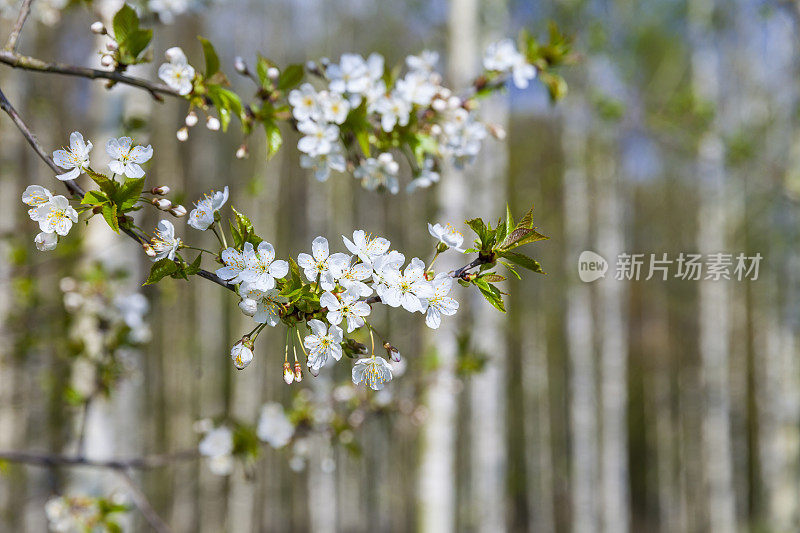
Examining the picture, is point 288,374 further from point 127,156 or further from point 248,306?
point 127,156

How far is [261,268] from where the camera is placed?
0.94 metres

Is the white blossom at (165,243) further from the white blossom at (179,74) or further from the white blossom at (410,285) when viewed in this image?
the white blossom at (179,74)

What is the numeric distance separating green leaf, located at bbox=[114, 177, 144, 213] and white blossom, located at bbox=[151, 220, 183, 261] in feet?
0.19

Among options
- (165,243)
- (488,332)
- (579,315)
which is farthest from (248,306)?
(579,315)

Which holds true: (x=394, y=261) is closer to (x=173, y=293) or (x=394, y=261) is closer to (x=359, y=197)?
(x=173, y=293)

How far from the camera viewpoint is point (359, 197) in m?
11.6

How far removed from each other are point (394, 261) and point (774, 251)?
27.0 feet

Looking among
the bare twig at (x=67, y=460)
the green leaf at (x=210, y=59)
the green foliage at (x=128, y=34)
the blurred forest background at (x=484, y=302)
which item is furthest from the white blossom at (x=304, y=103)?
the bare twig at (x=67, y=460)

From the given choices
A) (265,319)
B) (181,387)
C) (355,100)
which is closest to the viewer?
(265,319)

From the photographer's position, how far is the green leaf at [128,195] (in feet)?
3.13

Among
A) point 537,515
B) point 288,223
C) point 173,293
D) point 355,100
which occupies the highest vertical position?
point 288,223

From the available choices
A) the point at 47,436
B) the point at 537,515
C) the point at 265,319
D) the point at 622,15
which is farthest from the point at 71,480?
the point at 537,515

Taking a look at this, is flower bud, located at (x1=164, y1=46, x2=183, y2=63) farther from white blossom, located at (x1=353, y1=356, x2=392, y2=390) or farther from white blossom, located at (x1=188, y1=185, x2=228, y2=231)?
white blossom, located at (x1=353, y1=356, x2=392, y2=390)

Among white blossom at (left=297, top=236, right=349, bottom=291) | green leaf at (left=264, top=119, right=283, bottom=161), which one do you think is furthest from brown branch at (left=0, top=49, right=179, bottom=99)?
white blossom at (left=297, top=236, right=349, bottom=291)
